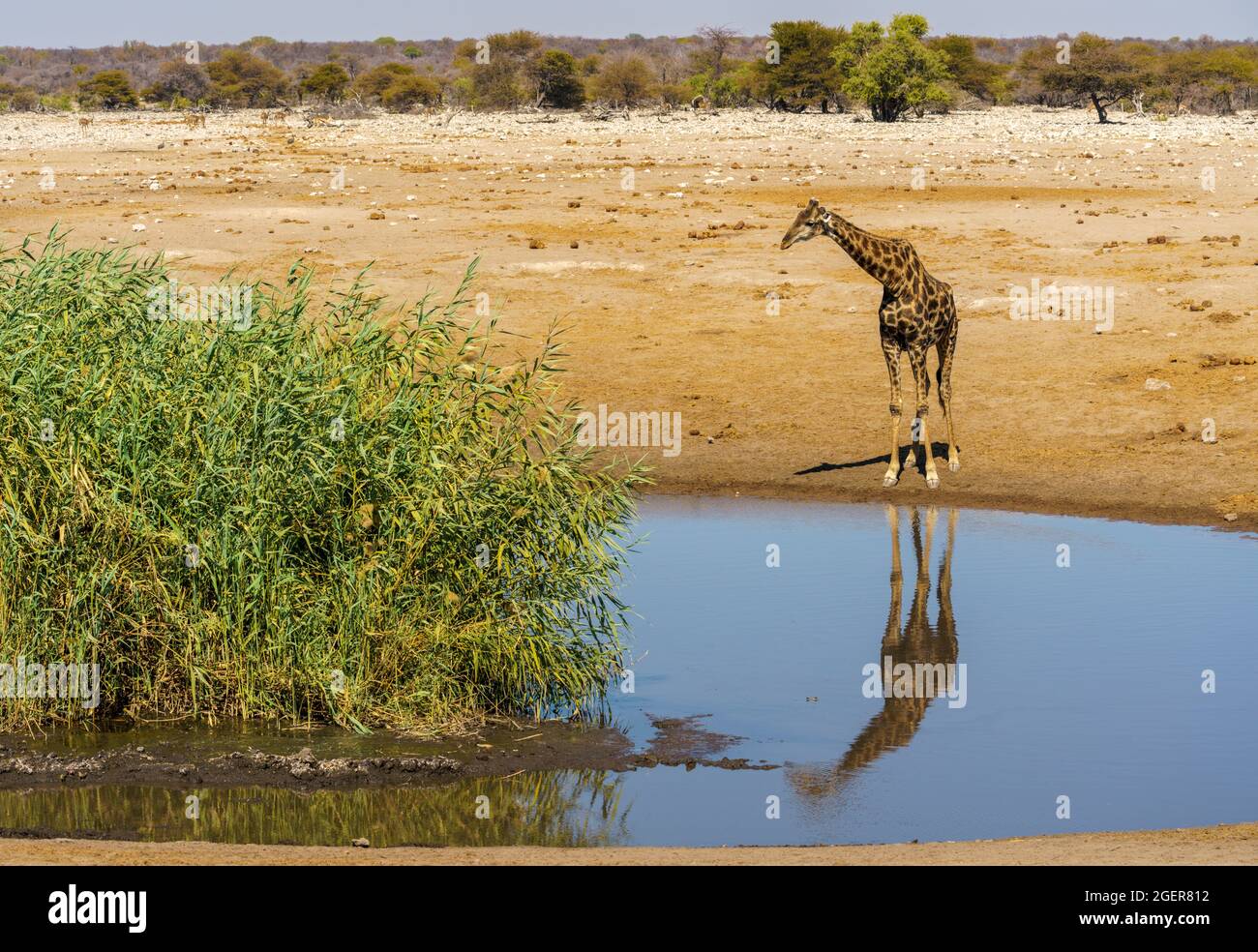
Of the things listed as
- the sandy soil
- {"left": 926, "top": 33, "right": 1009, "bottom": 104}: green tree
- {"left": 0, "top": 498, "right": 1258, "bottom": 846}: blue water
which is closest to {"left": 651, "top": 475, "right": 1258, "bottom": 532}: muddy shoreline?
{"left": 0, "top": 498, "right": 1258, "bottom": 846}: blue water

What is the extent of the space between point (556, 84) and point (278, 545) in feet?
162

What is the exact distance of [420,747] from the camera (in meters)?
9.90

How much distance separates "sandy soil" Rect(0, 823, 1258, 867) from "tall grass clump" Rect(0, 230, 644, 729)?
97.0 inches

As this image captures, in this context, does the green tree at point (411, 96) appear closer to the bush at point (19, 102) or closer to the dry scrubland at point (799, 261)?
the bush at point (19, 102)

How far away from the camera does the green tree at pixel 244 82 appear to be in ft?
209

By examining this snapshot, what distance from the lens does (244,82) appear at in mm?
63844

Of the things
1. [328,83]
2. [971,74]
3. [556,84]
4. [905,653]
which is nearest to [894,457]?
[905,653]

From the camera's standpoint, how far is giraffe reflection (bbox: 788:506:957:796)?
9531mm

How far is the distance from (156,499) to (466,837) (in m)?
3.03

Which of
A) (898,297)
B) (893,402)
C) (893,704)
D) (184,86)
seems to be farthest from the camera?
(184,86)

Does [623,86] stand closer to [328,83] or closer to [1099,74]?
[328,83]

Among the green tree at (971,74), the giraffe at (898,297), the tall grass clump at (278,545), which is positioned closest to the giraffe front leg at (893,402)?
the giraffe at (898,297)

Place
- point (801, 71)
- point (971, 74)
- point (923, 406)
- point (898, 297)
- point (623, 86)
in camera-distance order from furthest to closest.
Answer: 1. point (971, 74)
2. point (623, 86)
3. point (801, 71)
4. point (923, 406)
5. point (898, 297)
